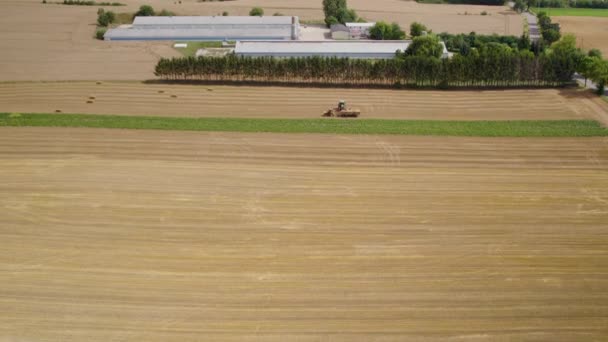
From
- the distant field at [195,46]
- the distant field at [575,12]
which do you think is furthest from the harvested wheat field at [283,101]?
the distant field at [575,12]

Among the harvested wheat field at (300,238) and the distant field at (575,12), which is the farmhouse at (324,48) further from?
the distant field at (575,12)

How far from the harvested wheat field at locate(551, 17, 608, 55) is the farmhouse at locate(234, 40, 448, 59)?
21.8m

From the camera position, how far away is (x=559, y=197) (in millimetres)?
30734

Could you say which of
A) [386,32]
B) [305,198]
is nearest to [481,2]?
[386,32]

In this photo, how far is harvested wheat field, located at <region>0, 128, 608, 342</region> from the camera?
70.5 ft

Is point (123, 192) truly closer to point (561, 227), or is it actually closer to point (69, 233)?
point (69, 233)

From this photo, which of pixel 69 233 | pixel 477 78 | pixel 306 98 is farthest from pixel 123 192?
pixel 477 78

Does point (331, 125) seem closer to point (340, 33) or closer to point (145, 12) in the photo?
point (340, 33)

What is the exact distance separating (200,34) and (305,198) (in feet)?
153

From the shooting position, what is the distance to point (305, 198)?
3041cm

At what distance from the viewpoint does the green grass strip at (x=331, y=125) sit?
129 ft

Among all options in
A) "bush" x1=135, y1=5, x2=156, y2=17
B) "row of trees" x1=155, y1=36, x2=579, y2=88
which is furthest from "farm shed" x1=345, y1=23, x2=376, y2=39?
"bush" x1=135, y1=5, x2=156, y2=17

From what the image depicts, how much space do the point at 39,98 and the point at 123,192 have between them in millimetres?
21039

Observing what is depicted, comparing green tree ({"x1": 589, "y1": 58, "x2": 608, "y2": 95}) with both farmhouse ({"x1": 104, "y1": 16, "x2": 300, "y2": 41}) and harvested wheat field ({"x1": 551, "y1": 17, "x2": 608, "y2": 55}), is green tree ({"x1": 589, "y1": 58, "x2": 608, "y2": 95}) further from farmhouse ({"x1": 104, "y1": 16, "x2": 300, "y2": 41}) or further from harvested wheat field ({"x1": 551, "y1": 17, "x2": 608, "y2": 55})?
farmhouse ({"x1": 104, "y1": 16, "x2": 300, "y2": 41})
